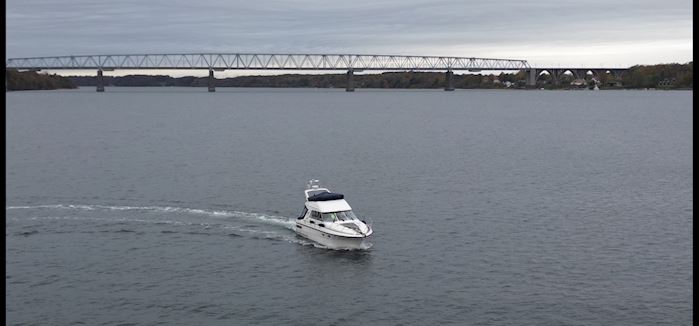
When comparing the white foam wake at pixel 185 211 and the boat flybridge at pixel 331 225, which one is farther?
the white foam wake at pixel 185 211

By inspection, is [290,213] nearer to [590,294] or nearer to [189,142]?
[590,294]

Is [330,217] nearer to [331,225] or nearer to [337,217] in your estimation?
[337,217]

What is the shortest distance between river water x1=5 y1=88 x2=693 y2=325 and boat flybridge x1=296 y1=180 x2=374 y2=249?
2.40 ft

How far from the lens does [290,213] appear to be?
59.6m

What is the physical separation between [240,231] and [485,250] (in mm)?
15521

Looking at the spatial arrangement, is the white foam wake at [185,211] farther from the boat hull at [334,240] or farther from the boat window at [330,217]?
the boat hull at [334,240]

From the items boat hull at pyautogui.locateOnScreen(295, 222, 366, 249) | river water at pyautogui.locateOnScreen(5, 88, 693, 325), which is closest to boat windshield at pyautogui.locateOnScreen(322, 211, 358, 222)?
boat hull at pyautogui.locateOnScreen(295, 222, 366, 249)

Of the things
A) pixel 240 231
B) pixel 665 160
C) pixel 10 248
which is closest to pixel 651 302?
pixel 240 231

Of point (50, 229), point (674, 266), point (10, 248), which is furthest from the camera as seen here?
point (50, 229)

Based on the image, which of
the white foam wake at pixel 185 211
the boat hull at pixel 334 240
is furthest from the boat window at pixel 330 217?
the white foam wake at pixel 185 211

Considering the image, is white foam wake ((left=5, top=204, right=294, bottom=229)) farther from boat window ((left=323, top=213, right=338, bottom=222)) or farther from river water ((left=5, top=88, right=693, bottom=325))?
boat window ((left=323, top=213, right=338, bottom=222))

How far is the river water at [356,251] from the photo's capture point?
37.2m

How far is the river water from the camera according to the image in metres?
37.2

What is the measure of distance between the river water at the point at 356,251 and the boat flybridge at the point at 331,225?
0.73 meters
